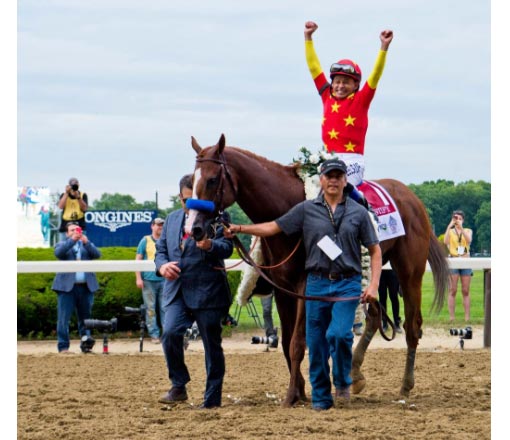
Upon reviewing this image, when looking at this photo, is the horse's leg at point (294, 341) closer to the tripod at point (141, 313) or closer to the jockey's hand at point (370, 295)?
the jockey's hand at point (370, 295)

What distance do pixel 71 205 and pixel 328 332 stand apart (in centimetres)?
793

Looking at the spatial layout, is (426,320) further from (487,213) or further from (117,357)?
(117,357)

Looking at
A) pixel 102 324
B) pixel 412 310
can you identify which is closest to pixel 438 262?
pixel 412 310

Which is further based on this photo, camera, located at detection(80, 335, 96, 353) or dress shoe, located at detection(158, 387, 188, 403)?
camera, located at detection(80, 335, 96, 353)

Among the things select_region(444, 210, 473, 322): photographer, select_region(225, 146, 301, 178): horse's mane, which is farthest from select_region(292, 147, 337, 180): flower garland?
select_region(444, 210, 473, 322): photographer

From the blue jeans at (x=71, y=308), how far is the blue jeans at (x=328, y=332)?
613 centimetres

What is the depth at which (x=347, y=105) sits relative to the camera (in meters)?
8.13

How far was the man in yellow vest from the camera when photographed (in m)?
13.5

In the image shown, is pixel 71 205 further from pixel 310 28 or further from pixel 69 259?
pixel 310 28

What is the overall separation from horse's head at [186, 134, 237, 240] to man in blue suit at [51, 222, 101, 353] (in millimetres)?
5914

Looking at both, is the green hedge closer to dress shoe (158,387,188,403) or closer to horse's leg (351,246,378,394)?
horse's leg (351,246,378,394)

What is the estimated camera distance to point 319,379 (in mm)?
7551

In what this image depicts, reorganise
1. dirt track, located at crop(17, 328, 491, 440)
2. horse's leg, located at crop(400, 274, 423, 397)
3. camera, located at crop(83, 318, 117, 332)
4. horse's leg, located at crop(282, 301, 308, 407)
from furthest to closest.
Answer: camera, located at crop(83, 318, 117, 332)
horse's leg, located at crop(400, 274, 423, 397)
horse's leg, located at crop(282, 301, 308, 407)
dirt track, located at crop(17, 328, 491, 440)
